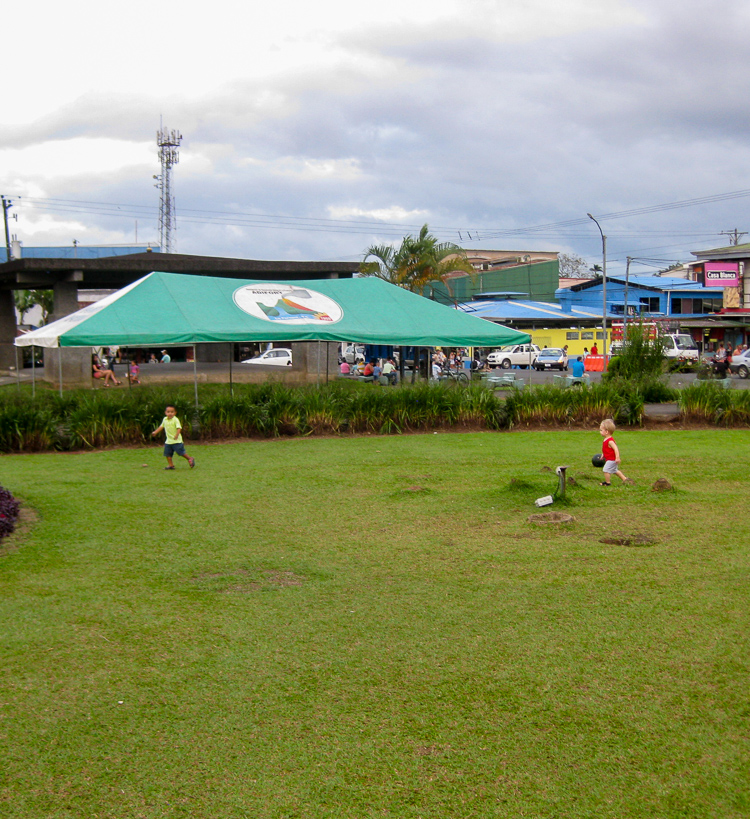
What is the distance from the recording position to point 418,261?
32656 mm

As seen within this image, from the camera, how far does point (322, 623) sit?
20.5 feet

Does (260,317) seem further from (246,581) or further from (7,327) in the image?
(7,327)

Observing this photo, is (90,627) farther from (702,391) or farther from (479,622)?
(702,391)

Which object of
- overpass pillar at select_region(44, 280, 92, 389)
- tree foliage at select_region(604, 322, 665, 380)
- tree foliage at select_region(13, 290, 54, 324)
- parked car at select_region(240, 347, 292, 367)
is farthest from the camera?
tree foliage at select_region(13, 290, 54, 324)

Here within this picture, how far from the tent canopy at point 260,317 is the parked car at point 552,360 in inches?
971

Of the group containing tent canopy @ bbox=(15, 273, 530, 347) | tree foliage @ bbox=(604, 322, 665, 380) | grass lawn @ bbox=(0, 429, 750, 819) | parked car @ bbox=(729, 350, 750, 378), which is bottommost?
grass lawn @ bbox=(0, 429, 750, 819)

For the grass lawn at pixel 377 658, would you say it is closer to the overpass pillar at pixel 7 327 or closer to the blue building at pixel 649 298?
the overpass pillar at pixel 7 327

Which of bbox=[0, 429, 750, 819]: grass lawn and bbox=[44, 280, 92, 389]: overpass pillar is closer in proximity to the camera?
bbox=[0, 429, 750, 819]: grass lawn

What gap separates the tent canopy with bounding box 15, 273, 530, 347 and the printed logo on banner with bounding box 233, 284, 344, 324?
25 millimetres

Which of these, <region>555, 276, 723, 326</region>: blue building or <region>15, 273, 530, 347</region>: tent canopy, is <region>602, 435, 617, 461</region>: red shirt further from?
<region>555, 276, 723, 326</region>: blue building

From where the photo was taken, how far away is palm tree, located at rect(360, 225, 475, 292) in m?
32.6

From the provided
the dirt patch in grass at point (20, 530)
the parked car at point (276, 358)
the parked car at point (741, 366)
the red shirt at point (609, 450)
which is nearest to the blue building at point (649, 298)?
the parked car at point (741, 366)

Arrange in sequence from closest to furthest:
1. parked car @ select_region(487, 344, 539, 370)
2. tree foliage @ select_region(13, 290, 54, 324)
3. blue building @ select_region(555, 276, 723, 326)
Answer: parked car @ select_region(487, 344, 539, 370)
blue building @ select_region(555, 276, 723, 326)
tree foliage @ select_region(13, 290, 54, 324)

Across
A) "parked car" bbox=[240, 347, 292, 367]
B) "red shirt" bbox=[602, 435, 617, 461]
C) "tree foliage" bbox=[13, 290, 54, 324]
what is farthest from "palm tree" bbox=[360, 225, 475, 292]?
"tree foliage" bbox=[13, 290, 54, 324]
